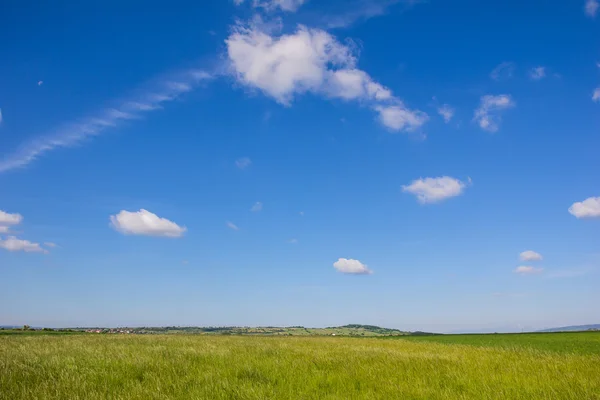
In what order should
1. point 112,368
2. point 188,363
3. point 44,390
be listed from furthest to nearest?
point 188,363 → point 112,368 → point 44,390

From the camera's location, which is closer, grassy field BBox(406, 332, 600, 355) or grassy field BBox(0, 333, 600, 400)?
grassy field BBox(0, 333, 600, 400)

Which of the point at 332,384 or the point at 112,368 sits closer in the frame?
the point at 332,384

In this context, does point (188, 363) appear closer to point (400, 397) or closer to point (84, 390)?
point (84, 390)

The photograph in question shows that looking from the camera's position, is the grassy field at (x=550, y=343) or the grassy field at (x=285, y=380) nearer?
the grassy field at (x=285, y=380)

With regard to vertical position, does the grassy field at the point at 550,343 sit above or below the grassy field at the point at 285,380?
below

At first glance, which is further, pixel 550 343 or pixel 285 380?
pixel 550 343

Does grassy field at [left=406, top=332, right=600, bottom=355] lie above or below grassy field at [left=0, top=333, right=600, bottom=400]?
below

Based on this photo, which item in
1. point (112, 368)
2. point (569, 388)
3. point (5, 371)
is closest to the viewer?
point (569, 388)

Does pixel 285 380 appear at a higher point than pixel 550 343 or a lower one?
higher

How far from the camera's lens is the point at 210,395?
6461mm

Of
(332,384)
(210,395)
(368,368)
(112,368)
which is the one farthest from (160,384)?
(368,368)

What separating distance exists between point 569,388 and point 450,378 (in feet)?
7.19

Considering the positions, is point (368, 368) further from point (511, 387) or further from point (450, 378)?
point (511, 387)

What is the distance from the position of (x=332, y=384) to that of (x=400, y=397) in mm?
1663
